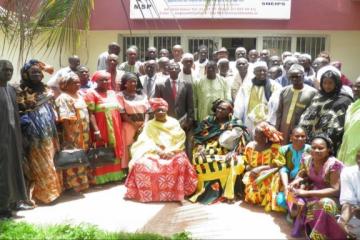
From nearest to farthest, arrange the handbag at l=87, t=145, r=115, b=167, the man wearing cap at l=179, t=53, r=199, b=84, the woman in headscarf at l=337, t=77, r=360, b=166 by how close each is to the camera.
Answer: the woman in headscarf at l=337, t=77, r=360, b=166 → the handbag at l=87, t=145, r=115, b=167 → the man wearing cap at l=179, t=53, r=199, b=84

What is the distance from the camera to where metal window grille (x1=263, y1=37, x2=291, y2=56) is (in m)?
11.3

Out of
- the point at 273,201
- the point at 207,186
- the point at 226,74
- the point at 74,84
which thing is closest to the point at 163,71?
the point at 226,74

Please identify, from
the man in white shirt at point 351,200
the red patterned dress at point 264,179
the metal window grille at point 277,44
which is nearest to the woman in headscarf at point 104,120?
the red patterned dress at point 264,179

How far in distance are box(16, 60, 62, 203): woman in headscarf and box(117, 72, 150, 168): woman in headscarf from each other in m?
1.21

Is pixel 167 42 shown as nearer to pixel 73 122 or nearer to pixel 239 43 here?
pixel 239 43

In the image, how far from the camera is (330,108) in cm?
493

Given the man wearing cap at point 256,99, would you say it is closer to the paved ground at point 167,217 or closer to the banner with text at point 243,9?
the paved ground at point 167,217

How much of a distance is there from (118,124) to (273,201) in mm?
2529

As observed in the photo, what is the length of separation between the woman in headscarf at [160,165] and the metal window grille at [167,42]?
19.8 ft

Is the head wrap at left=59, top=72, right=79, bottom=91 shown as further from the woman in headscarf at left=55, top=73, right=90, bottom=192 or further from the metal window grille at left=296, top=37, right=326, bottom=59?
the metal window grille at left=296, top=37, right=326, bottom=59

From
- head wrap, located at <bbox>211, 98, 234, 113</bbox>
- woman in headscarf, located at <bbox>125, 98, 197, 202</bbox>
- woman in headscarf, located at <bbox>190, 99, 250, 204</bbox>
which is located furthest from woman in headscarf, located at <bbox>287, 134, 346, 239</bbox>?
head wrap, located at <bbox>211, 98, 234, 113</bbox>

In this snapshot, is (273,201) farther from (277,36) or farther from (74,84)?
(277,36)

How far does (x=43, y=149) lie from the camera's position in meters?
5.43

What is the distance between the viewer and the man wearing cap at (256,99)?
608 cm
